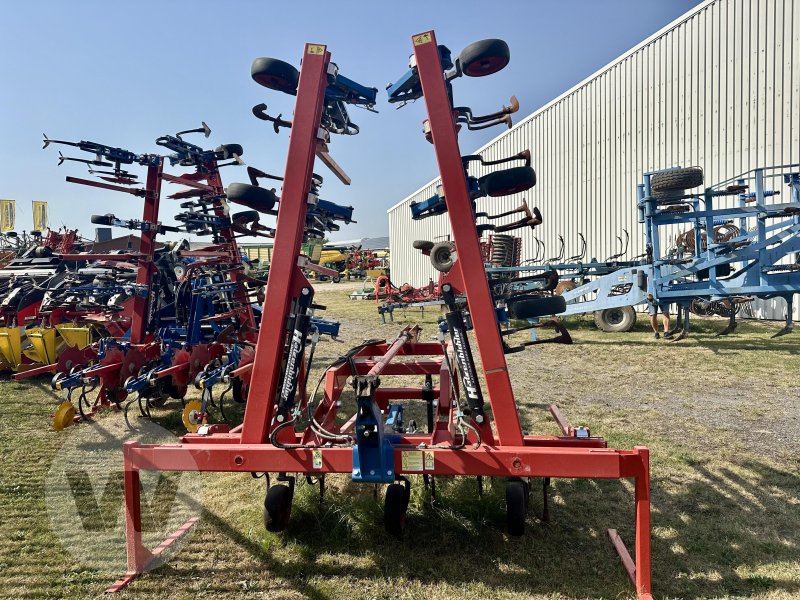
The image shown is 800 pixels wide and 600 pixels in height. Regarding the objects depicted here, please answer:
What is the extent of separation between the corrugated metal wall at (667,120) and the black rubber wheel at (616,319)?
11.9 ft

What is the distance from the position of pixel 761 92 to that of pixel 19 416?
15.9 metres

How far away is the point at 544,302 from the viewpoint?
9.36 ft

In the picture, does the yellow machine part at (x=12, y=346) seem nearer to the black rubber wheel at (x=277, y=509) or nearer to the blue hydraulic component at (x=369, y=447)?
the black rubber wheel at (x=277, y=509)

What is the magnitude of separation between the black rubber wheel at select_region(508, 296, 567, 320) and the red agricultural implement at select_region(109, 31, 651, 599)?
0.04 ft

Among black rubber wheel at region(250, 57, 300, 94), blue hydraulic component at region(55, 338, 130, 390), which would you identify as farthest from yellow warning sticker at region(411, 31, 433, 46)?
blue hydraulic component at region(55, 338, 130, 390)

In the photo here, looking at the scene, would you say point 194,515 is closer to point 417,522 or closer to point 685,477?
point 417,522

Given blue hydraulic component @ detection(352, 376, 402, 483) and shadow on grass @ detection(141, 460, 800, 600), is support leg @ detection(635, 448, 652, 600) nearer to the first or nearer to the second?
shadow on grass @ detection(141, 460, 800, 600)

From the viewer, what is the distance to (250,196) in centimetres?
293

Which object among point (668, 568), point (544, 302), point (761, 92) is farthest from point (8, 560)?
point (761, 92)

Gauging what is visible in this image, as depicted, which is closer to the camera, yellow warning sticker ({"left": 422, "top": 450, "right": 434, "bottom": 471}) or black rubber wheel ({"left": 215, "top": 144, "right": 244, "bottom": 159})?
yellow warning sticker ({"left": 422, "top": 450, "right": 434, "bottom": 471})

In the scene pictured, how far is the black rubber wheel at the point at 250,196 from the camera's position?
2922 millimetres

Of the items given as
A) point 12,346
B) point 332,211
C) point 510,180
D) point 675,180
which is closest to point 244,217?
point 332,211

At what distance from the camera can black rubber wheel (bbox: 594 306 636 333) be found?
472 inches

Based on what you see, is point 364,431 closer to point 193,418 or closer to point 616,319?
Result: point 193,418
